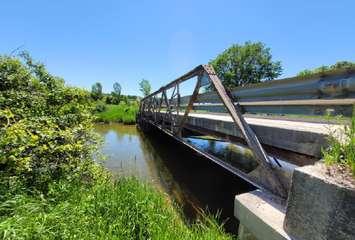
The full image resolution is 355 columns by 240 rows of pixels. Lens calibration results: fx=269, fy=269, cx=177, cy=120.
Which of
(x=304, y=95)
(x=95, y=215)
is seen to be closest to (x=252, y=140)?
(x=304, y=95)

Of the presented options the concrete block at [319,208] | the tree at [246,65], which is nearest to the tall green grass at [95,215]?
the concrete block at [319,208]

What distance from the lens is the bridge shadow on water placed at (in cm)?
507

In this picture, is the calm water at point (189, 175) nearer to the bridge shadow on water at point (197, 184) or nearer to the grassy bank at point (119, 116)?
the bridge shadow on water at point (197, 184)

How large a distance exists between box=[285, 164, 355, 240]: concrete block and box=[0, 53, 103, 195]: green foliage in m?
2.82

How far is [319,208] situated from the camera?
157 cm

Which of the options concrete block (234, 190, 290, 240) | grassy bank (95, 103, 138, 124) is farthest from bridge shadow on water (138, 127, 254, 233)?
grassy bank (95, 103, 138, 124)

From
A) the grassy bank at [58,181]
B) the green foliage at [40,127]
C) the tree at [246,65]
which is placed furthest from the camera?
the tree at [246,65]

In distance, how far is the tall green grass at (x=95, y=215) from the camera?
2.68 metres

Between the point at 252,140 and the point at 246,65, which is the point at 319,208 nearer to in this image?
the point at 252,140

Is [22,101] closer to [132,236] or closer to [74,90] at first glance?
[74,90]

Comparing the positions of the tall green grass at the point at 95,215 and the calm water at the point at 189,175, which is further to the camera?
the calm water at the point at 189,175

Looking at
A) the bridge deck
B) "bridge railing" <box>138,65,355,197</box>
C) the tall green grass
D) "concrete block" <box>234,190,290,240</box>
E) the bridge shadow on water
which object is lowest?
the bridge shadow on water

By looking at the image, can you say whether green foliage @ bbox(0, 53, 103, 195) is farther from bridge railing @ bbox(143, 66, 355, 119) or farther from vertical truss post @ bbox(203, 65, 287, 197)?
bridge railing @ bbox(143, 66, 355, 119)

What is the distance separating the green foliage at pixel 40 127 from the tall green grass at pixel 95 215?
328mm
